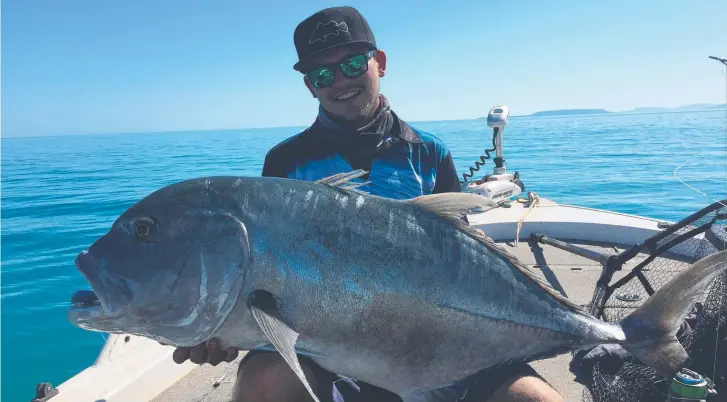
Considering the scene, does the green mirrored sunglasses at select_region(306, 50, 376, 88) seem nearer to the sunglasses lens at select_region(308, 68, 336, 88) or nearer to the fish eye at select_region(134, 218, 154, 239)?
Answer: the sunglasses lens at select_region(308, 68, 336, 88)

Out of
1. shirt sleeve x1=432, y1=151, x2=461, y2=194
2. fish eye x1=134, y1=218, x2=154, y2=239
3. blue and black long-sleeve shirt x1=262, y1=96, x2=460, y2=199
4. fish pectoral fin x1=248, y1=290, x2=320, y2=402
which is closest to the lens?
fish pectoral fin x1=248, y1=290, x2=320, y2=402

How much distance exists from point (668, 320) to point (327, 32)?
2.34 m

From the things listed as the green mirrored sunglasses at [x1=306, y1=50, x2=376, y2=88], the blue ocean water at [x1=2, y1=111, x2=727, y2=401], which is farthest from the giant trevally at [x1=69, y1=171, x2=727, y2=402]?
the blue ocean water at [x1=2, y1=111, x2=727, y2=401]

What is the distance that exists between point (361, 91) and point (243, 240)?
4.91 feet

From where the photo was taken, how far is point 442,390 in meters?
2.02

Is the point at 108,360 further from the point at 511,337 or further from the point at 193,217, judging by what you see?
the point at 511,337

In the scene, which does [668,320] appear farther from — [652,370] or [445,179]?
[445,179]

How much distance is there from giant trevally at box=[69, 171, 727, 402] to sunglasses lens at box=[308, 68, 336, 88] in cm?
103

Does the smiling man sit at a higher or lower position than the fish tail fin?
higher

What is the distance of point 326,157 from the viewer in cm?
297

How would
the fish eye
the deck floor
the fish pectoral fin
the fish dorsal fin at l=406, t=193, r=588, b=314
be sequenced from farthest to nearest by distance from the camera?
the deck floor, the fish dorsal fin at l=406, t=193, r=588, b=314, the fish eye, the fish pectoral fin

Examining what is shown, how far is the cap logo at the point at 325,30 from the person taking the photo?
2.77 m

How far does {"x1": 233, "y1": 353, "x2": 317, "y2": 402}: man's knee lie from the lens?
7.36 ft

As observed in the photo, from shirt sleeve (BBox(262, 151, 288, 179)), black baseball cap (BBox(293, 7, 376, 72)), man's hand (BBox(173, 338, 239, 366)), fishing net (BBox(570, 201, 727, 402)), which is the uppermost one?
black baseball cap (BBox(293, 7, 376, 72))
